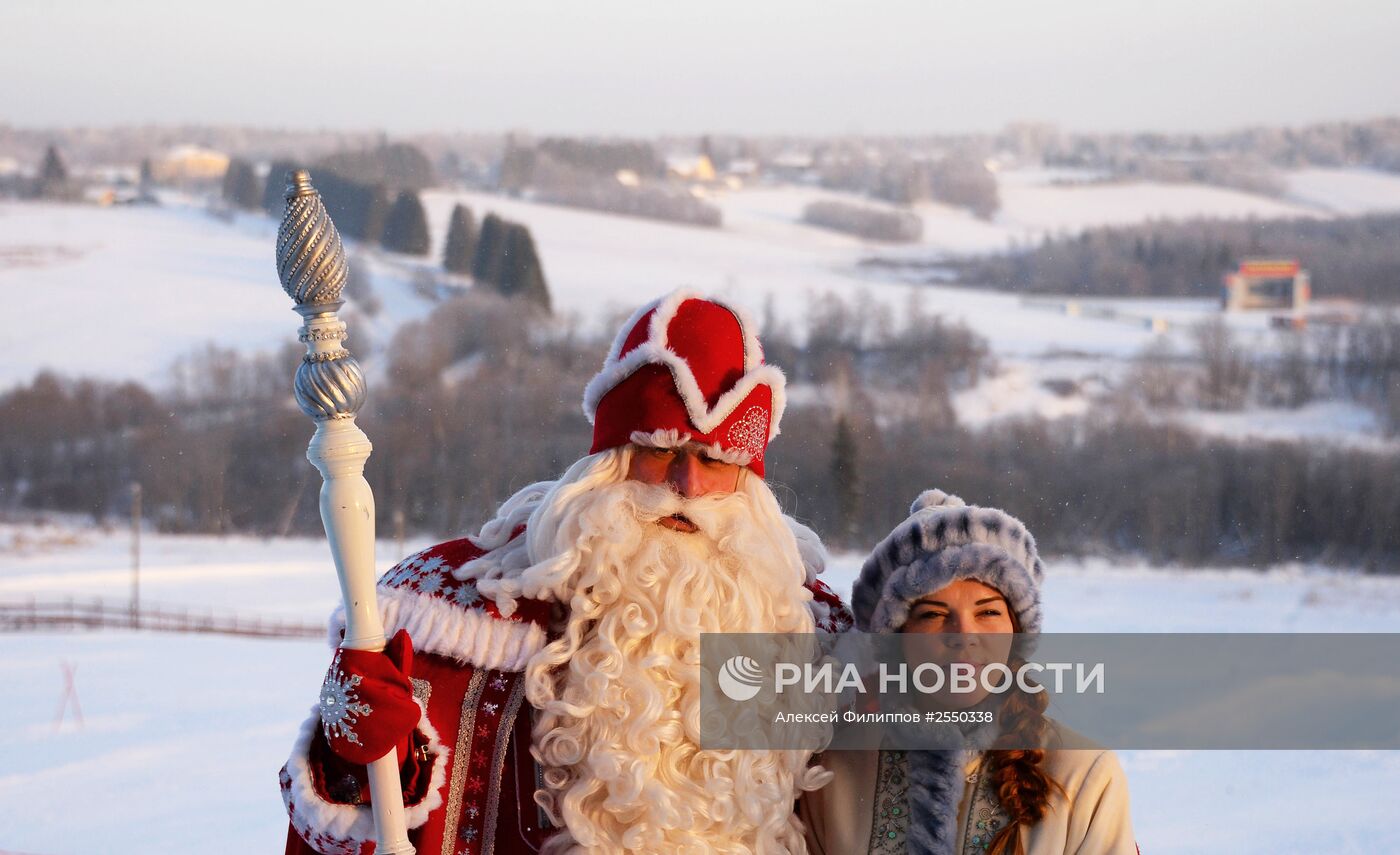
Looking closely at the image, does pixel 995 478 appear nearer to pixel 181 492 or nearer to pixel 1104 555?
pixel 1104 555

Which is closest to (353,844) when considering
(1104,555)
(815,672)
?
(815,672)

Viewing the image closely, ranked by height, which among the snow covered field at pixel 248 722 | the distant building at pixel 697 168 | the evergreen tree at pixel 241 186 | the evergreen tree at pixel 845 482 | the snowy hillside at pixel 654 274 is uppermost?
the distant building at pixel 697 168

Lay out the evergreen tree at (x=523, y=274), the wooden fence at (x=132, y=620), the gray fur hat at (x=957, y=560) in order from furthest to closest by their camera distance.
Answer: the evergreen tree at (x=523, y=274) < the wooden fence at (x=132, y=620) < the gray fur hat at (x=957, y=560)

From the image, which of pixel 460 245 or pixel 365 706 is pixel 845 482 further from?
pixel 365 706

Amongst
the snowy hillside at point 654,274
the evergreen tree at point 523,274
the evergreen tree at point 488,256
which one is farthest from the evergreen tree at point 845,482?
the evergreen tree at point 488,256

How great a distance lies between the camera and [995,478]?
1152 centimetres

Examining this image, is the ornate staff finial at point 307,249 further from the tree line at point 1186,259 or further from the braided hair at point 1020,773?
the tree line at point 1186,259

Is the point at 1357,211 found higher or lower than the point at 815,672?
higher

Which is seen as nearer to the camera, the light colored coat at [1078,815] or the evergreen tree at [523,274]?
the light colored coat at [1078,815]

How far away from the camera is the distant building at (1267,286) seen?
531 inches

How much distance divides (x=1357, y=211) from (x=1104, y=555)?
709 centimetres

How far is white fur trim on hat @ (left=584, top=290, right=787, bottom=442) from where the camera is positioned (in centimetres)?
154

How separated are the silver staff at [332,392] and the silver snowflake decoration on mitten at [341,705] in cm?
4

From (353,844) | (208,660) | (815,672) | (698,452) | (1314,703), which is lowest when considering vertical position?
(208,660)
